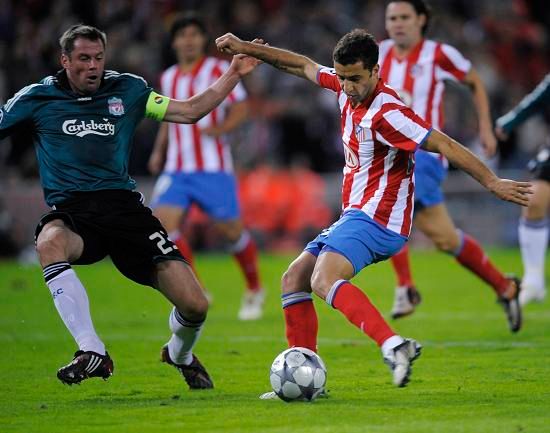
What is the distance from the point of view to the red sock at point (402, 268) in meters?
10.4

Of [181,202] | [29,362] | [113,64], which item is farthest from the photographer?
[113,64]

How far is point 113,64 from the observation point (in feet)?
60.7

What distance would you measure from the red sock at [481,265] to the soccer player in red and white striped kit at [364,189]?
107 inches

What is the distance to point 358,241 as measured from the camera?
691 cm

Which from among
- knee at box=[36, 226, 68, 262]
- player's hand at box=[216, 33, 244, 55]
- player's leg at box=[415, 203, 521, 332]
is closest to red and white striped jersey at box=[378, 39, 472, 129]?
player's leg at box=[415, 203, 521, 332]

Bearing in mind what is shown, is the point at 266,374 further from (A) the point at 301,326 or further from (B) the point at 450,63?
(B) the point at 450,63

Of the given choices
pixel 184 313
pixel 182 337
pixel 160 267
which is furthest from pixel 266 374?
pixel 160 267

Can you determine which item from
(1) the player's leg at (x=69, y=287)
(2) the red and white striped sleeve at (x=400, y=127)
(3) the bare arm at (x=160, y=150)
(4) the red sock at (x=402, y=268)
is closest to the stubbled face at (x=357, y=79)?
(2) the red and white striped sleeve at (x=400, y=127)

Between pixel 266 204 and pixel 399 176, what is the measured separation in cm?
1184

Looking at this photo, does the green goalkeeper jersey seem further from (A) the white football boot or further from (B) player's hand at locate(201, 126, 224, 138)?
(B) player's hand at locate(201, 126, 224, 138)

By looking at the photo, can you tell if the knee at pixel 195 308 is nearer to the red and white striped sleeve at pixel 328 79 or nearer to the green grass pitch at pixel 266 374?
the green grass pitch at pixel 266 374

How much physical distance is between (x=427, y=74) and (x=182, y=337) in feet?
13.3

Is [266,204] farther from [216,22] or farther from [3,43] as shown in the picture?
[3,43]

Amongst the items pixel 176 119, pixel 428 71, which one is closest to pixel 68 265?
pixel 176 119
